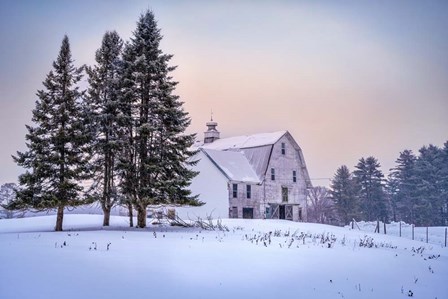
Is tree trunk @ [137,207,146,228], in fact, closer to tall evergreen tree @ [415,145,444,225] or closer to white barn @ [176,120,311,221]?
white barn @ [176,120,311,221]

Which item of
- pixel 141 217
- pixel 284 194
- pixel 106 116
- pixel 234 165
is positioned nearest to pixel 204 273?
pixel 141 217

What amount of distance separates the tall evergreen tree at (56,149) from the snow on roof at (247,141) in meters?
25.5

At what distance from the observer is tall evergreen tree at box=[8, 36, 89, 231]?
1969 centimetres

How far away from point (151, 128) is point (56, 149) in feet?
16.4

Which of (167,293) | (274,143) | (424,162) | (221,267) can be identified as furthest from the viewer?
(424,162)

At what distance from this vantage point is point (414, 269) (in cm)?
1243

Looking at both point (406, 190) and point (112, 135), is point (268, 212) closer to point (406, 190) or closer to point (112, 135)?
point (112, 135)

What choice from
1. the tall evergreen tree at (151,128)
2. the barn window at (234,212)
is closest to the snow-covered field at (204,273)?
the tall evergreen tree at (151,128)

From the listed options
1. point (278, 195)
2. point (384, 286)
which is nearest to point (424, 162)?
point (278, 195)

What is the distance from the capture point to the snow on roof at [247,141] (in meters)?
43.7

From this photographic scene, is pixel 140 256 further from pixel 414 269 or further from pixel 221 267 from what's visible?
pixel 414 269

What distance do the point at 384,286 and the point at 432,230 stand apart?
39272mm

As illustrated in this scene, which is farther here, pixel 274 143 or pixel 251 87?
pixel 274 143

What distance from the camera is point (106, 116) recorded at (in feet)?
73.3
